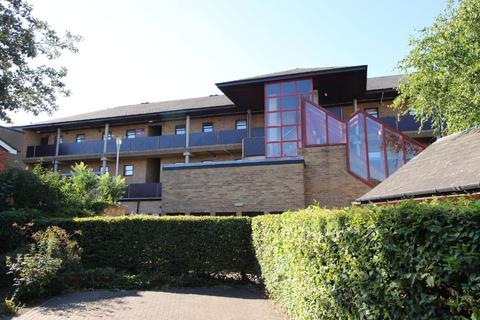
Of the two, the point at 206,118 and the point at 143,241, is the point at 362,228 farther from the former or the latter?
the point at 206,118

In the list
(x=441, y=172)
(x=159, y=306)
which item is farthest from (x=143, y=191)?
(x=441, y=172)

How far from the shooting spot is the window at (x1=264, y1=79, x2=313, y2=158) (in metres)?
21.5

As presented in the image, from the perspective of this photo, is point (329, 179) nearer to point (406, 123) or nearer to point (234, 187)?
point (234, 187)

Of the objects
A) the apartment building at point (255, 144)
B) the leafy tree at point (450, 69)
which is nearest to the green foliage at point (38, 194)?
the apartment building at point (255, 144)

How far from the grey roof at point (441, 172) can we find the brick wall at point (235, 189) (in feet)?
20.3

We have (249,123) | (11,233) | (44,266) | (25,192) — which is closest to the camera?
(44,266)

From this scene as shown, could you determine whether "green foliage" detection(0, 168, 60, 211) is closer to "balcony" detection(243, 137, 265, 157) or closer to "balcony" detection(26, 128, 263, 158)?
"balcony" detection(243, 137, 265, 157)

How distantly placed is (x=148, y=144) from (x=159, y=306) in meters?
22.1

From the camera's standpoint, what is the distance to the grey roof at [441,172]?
26.5 ft

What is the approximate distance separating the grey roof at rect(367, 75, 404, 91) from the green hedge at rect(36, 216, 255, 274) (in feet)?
56.1

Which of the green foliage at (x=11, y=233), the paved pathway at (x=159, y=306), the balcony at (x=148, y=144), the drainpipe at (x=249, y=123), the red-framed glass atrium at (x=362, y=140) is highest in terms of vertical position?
the drainpipe at (x=249, y=123)

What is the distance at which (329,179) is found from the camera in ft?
58.2

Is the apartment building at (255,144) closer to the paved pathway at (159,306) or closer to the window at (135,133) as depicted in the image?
the window at (135,133)

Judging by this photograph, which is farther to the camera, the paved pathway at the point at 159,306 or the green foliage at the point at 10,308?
the green foliage at the point at 10,308
